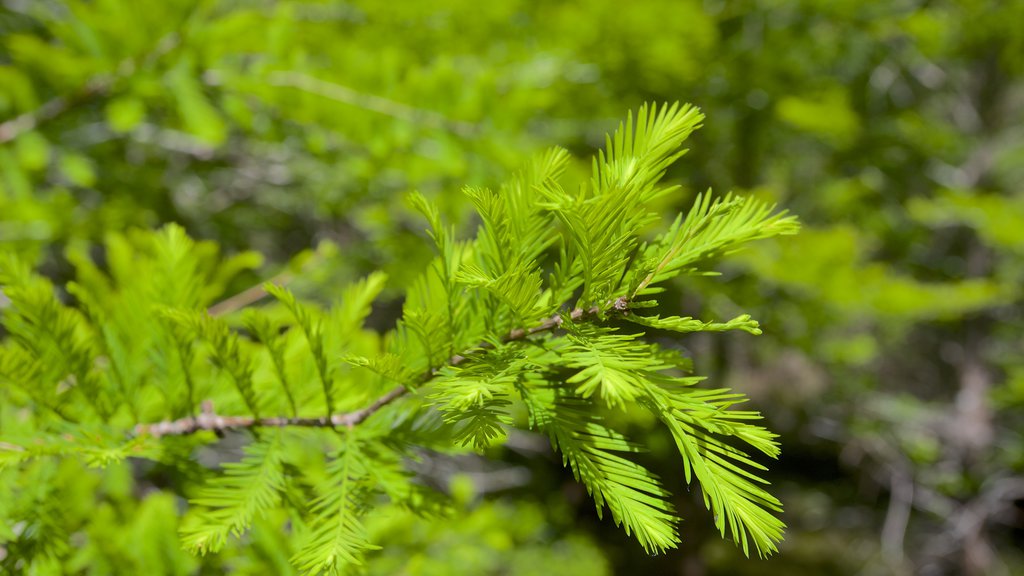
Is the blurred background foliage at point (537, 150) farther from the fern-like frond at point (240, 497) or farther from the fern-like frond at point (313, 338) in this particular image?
the fern-like frond at point (313, 338)

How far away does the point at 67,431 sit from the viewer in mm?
898

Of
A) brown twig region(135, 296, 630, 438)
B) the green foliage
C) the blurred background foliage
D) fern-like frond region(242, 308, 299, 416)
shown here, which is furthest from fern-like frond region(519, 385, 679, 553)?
fern-like frond region(242, 308, 299, 416)

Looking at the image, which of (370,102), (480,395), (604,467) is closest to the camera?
(480,395)

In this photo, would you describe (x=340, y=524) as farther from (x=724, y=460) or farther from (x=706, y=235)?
(x=706, y=235)

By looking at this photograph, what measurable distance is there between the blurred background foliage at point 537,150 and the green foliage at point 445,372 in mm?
156

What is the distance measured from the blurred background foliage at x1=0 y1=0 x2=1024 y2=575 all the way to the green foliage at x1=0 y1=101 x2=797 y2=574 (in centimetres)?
16

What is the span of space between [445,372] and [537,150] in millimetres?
377

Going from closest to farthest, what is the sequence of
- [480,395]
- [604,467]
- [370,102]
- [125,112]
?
[480,395], [604,467], [125,112], [370,102]

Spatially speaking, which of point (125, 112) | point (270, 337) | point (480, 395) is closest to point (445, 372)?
point (480, 395)

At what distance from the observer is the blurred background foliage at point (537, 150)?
162 centimetres

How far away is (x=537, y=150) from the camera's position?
875mm

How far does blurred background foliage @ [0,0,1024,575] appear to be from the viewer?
1.62 meters

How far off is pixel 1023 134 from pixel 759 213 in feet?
23.4

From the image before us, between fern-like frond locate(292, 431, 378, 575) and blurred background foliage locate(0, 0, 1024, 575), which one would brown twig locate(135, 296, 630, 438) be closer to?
fern-like frond locate(292, 431, 378, 575)
